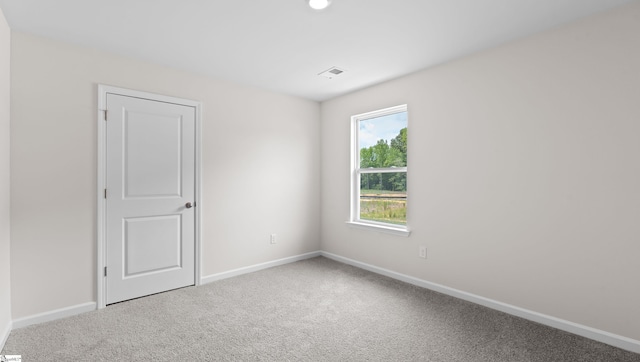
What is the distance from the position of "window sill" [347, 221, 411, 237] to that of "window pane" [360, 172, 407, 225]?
0.37 feet

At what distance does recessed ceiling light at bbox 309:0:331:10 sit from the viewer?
6.77 feet

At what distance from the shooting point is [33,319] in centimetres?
251

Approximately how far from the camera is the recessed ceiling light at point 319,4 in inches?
81.2

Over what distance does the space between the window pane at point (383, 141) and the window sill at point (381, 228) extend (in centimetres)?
76

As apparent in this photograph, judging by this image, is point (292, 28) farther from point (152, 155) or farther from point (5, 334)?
point (5, 334)

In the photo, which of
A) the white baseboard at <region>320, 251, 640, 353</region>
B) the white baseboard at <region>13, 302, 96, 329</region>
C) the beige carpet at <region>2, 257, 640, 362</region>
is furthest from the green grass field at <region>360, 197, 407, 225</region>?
the white baseboard at <region>13, 302, 96, 329</region>

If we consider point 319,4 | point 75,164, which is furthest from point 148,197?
point 319,4

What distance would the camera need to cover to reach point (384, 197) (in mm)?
3881

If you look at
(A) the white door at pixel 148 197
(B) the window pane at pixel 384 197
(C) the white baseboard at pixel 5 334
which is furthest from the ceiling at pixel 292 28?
(C) the white baseboard at pixel 5 334

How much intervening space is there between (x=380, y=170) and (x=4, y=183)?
3.49 m

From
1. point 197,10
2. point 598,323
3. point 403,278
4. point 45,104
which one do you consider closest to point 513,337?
point 598,323

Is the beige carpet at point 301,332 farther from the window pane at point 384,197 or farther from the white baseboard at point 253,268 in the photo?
the window pane at point 384,197

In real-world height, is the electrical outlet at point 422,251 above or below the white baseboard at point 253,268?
above

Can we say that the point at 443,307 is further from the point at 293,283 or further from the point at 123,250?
the point at 123,250
